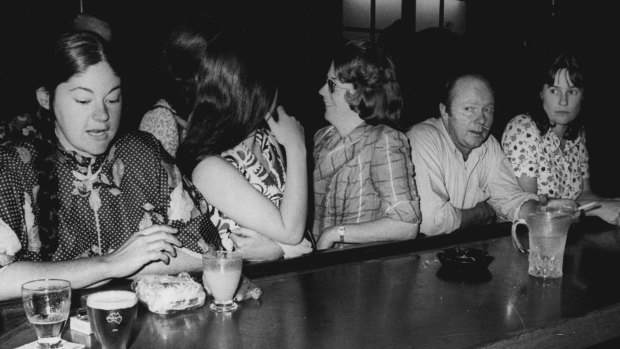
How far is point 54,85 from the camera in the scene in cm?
167

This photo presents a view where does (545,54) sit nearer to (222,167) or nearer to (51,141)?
(222,167)

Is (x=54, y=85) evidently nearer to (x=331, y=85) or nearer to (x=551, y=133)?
(x=331, y=85)

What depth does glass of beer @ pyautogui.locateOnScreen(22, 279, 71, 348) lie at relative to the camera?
1.08 m

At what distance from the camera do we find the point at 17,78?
5.94ft

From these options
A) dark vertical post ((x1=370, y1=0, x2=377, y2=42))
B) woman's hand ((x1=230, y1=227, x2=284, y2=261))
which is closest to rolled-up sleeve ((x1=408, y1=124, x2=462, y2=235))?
woman's hand ((x1=230, y1=227, x2=284, y2=261))

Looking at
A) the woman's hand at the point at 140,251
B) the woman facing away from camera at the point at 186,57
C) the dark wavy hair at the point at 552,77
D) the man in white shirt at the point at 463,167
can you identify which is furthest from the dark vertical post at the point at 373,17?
the woman's hand at the point at 140,251

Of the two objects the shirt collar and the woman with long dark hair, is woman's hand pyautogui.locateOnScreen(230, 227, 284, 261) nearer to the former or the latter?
the woman with long dark hair

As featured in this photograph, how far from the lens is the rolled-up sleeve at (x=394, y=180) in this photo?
7.82 ft

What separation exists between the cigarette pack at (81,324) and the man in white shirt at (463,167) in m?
1.80

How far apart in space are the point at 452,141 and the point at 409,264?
1.29m

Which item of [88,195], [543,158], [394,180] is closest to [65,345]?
[88,195]

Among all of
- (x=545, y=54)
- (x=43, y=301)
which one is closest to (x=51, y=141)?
(x=43, y=301)

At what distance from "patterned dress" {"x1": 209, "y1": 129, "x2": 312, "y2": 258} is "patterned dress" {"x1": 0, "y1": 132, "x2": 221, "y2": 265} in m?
0.04

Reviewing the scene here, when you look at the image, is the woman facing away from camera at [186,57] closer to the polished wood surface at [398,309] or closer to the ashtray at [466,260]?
the polished wood surface at [398,309]
